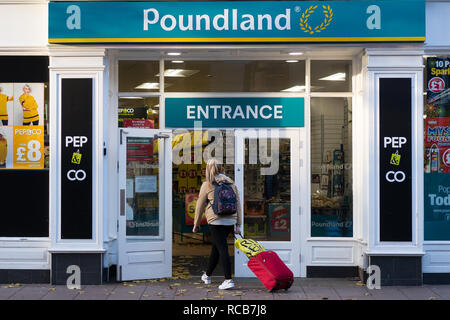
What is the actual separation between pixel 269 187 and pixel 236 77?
71.7 inches

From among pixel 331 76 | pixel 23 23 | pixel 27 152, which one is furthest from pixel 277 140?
pixel 23 23

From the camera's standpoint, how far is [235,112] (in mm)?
9508

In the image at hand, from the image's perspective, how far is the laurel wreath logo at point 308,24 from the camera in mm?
8508

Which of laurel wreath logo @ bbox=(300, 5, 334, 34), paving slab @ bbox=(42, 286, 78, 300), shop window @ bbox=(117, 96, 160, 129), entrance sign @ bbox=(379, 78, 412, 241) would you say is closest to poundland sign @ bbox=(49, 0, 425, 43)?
laurel wreath logo @ bbox=(300, 5, 334, 34)

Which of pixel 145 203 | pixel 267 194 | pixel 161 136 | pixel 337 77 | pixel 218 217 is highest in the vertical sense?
pixel 337 77

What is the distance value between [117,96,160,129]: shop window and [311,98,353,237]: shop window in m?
2.57

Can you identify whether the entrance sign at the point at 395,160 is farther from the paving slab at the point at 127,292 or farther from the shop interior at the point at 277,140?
the paving slab at the point at 127,292

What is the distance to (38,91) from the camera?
29.3ft

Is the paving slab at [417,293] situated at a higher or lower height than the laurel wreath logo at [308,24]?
lower

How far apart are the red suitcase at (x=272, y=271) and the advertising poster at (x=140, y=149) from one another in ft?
7.89

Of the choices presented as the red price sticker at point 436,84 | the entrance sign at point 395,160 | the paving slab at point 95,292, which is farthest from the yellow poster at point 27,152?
the red price sticker at point 436,84

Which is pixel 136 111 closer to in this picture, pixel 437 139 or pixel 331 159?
pixel 331 159

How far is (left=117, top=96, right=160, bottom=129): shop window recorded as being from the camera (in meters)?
9.44
